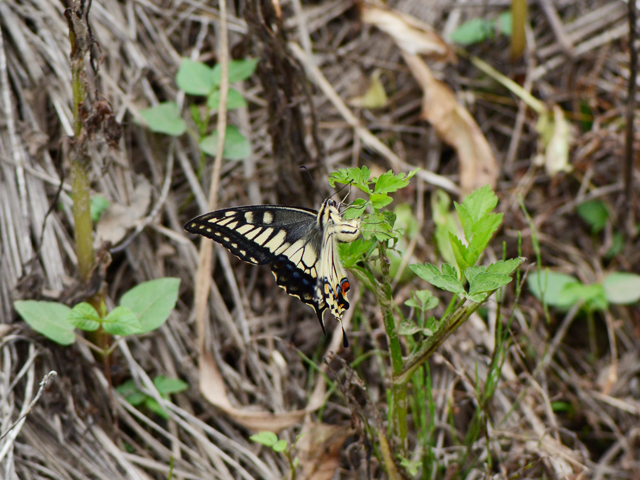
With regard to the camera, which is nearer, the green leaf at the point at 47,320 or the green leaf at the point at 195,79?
the green leaf at the point at 47,320

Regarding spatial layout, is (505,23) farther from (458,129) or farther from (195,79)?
(195,79)

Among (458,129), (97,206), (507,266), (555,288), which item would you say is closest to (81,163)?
(97,206)

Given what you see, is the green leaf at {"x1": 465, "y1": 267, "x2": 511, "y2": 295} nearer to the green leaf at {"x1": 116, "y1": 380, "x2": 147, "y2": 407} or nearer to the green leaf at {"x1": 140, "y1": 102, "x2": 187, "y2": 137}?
the green leaf at {"x1": 116, "y1": 380, "x2": 147, "y2": 407}

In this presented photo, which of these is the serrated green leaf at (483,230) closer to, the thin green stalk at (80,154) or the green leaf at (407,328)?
the green leaf at (407,328)

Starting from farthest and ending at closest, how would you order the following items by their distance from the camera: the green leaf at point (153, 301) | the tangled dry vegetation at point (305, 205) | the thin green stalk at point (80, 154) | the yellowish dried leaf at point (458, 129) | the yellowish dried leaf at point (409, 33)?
the yellowish dried leaf at point (409, 33) → the yellowish dried leaf at point (458, 129) → the tangled dry vegetation at point (305, 205) → the green leaf at point (153, 301) → the thin green stalk at point (80, 154)

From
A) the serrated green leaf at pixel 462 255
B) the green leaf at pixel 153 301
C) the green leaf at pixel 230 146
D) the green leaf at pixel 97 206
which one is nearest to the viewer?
the serrated green leaf at pixel 462 255

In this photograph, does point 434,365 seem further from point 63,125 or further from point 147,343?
point 63,125

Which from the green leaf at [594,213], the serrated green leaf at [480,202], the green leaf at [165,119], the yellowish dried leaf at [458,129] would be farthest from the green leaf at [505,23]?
the serrated green leaf at [480,202]

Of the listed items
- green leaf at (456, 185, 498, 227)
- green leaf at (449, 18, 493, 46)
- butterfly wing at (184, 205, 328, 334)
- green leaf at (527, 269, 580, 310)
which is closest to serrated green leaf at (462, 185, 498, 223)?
green leaf at (456, 185, 498, 227)
